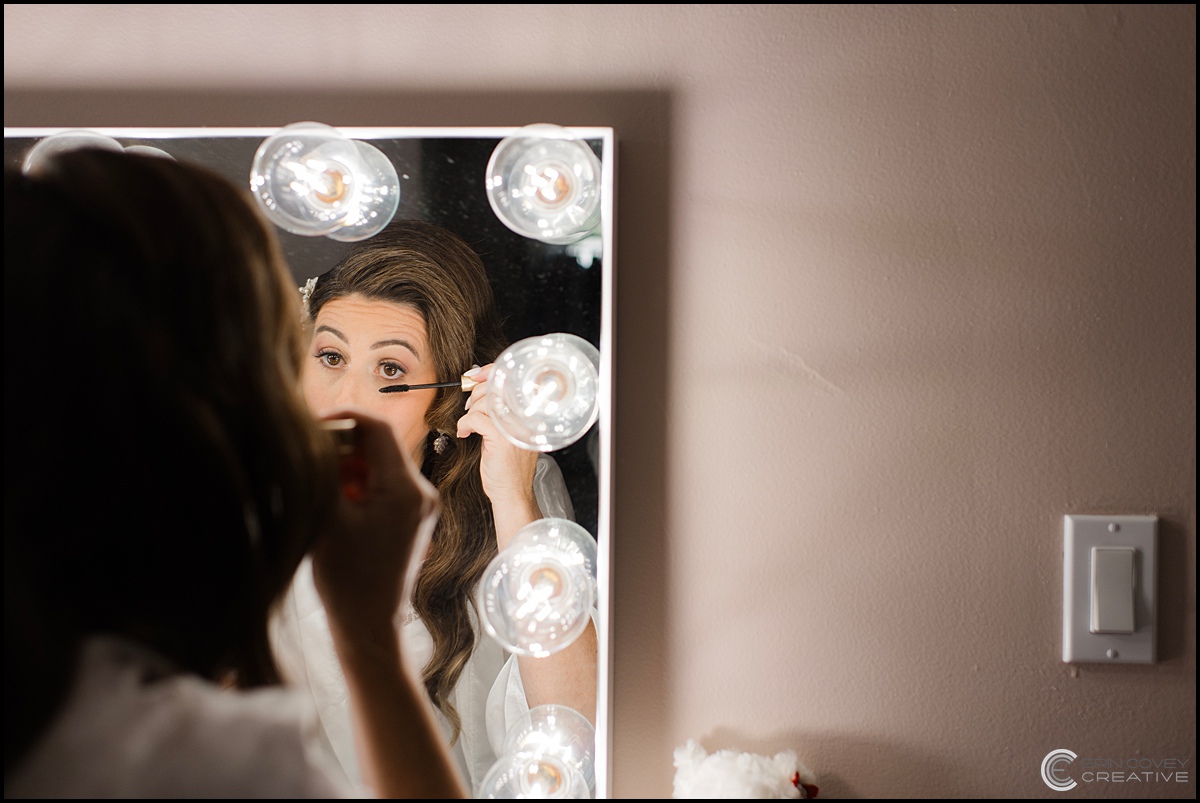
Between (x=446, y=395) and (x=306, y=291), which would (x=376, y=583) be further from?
(x=306, y=291)

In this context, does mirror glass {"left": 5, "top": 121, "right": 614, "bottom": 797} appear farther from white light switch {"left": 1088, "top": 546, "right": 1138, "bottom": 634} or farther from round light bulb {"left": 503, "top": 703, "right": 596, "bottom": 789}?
white light switch {"left": 1088, "top": 546, "right": 1138, "bottom": 634}

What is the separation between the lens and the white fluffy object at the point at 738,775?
2.58ft

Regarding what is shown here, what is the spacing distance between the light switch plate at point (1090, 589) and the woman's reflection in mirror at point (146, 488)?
0.76 m

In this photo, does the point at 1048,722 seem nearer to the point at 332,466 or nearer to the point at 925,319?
the point at 925,319

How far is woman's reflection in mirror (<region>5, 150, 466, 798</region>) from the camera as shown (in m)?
0.45

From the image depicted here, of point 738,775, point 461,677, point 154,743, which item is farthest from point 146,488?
point 738,775

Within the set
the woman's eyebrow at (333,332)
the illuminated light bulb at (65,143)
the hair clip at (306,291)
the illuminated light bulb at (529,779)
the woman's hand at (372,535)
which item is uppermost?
the illuminated light bulb at (65,143)

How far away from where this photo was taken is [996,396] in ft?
2.78

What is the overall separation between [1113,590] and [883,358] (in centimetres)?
35

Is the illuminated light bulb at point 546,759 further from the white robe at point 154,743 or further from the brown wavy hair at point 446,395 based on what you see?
the white robe at point 154,743

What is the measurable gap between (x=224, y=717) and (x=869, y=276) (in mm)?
741

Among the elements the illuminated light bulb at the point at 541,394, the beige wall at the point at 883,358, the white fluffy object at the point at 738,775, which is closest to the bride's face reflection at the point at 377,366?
the illuminated light bulb at the point at 541,394

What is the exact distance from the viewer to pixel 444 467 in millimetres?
861

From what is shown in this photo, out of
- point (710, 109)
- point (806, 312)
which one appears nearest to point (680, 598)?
point (806, 312)
